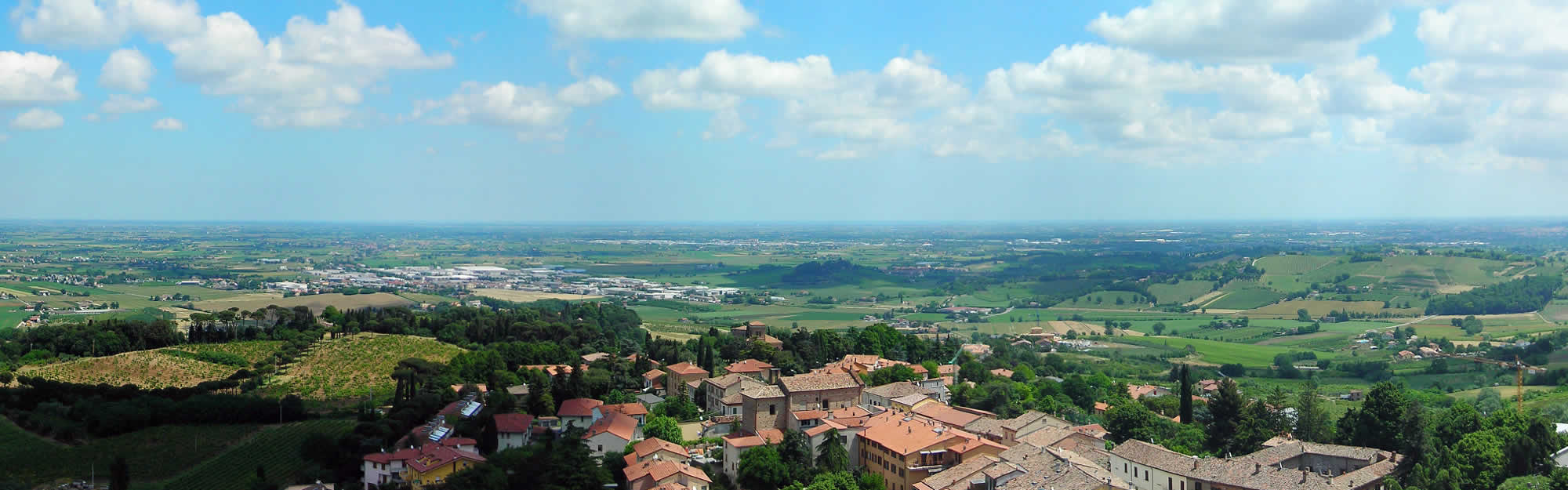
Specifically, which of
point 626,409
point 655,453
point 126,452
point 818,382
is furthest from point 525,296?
point 655,453

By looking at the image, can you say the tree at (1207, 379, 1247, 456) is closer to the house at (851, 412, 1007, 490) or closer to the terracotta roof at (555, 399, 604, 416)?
the house at (851, 412, 1007, 490)

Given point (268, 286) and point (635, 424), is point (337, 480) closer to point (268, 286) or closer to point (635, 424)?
point (635, 424)

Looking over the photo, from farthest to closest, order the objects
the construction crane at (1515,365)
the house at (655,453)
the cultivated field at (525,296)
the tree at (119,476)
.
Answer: the cultivated field at (525,296)
the construction crane at (1515,365)
the tree at (119,476)
the house at (655,453)

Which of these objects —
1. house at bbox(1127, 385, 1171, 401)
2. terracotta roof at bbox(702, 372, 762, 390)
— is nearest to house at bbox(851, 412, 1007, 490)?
terracotta roof at bbox(702, 372, 762, 390)

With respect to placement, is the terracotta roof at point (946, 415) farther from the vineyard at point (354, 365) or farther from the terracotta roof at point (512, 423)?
the vineyard at point (354, 365)

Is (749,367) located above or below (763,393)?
below

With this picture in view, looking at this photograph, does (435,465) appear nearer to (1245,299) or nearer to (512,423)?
(512,423)

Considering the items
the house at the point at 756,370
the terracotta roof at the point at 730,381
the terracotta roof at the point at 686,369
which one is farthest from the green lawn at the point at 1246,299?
the terracotta roof at the point at 730,381
